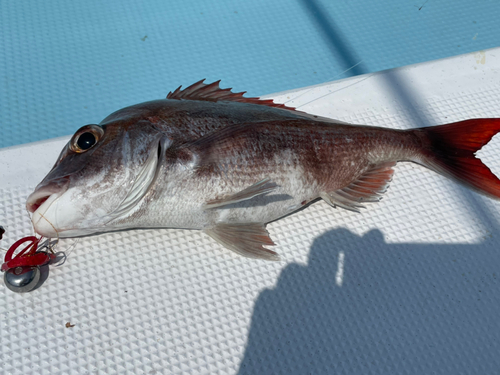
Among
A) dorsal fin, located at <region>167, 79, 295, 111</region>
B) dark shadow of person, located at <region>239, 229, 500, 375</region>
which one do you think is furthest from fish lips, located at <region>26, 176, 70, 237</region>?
dark shadow of person, located at <region>239, 229, 500, 375</region>

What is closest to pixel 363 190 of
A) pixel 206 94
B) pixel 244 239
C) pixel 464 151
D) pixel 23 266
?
pixel 464 151

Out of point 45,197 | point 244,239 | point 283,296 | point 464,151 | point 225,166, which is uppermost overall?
point 464,151

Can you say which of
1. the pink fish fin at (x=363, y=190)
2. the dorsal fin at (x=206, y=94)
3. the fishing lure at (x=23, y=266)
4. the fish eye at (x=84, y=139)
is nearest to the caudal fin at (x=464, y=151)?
the pink fish fin at (x=363, y=190)

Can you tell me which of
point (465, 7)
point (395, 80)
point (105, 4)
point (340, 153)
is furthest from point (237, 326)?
point (465, 7)

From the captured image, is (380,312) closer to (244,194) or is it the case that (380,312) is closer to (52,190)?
(244,194)

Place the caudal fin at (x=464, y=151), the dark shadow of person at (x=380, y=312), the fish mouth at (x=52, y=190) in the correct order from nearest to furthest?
1. the fish mouth at (x=52, y=190)
2. the dark shadow of person at (x=380, y=312)
3. the caudal fin at (x=464, y=151)

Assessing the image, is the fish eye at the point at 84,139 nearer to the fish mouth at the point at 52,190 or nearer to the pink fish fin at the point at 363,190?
the fish mouth at the point at 52,190

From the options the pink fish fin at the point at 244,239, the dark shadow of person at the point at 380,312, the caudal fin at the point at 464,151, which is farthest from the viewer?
the caudal fin at the point at 464,151
